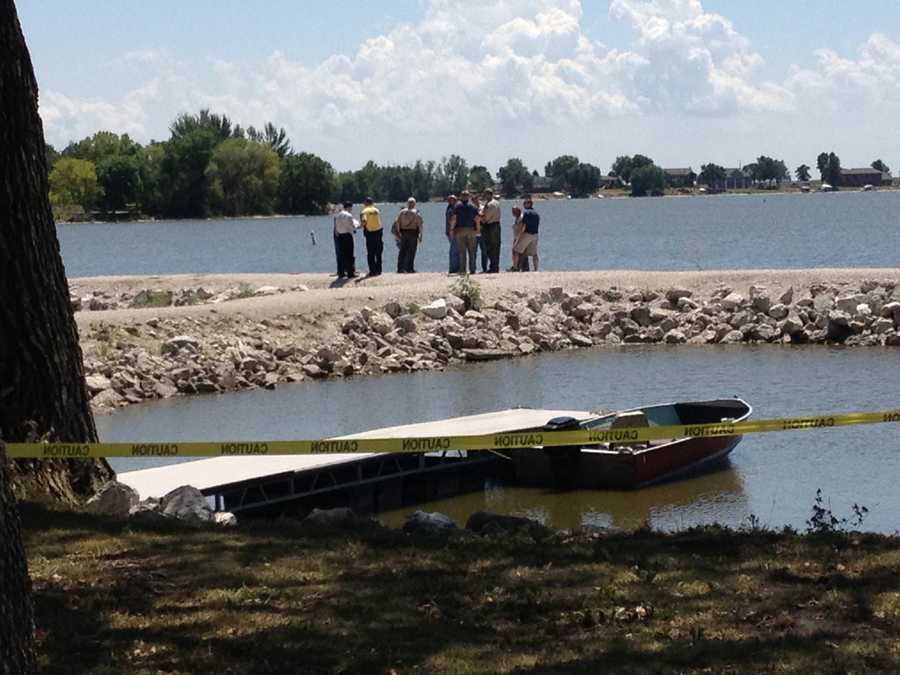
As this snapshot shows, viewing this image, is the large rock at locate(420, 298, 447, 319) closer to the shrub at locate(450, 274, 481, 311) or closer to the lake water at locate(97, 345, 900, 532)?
the shrub at locate(450, 274, 481, 311)

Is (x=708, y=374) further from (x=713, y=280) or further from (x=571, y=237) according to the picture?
(x=571, y=237)

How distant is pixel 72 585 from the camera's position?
28.9ft

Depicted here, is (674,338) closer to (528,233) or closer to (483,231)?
(528,233)

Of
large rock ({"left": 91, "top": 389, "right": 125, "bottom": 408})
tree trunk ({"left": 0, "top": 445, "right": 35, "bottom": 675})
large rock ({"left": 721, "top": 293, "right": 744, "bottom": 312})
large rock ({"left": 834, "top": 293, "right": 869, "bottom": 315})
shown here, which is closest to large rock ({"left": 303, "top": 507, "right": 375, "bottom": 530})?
tree trunk ({"left": 0, "top": 445, "right": 35, "bottom": 675})

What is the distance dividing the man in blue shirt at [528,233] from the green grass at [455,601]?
2379cm

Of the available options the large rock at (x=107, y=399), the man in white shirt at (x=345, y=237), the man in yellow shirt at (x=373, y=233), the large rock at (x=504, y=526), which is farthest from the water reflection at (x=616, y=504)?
the man in yellow shirt at (x=373, y=233)

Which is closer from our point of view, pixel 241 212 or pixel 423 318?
pixel 423 318

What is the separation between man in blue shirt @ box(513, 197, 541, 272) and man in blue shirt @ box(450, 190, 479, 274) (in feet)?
3.69

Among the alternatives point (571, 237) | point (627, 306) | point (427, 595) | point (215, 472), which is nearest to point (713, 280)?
point (627, 306)

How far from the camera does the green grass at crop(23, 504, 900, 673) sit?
7.52 metres

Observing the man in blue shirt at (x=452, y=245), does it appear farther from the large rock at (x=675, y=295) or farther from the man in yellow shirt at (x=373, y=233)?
the large rock at (x=675, y=295)

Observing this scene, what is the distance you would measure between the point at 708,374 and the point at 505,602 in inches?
737

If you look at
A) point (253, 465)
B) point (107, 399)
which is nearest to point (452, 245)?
point (107, 399)

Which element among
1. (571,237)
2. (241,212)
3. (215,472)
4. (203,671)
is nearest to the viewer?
(203,671)
